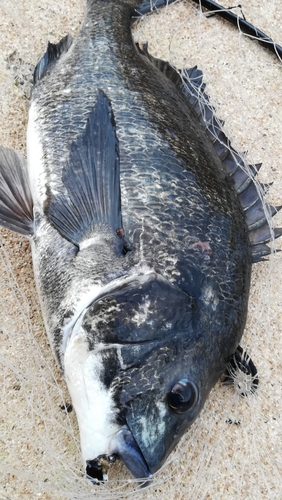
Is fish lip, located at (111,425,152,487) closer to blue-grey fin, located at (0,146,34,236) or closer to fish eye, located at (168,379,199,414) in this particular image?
fish eye, located at (168,379,199,414)

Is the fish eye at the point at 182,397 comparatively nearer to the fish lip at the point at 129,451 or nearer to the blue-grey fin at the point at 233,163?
the fish lip at the point at 129,451

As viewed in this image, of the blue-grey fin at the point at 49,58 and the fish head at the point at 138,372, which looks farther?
the blue-grey fin at the point at 49,58

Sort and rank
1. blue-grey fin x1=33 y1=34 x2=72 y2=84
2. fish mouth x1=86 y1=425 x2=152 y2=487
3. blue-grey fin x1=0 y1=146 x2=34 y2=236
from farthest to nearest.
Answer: blue-grey fin x1=33 y1=34 x2=72 y2=84 → blue-grey fin x1=0 y1=146 x2=34 y2=236 → fish mouth x1=86 y1=425 x2=152 y2=487

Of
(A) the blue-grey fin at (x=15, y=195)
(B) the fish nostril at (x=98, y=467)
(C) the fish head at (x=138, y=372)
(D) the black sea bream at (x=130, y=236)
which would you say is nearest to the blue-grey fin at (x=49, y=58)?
(D) the black sea bream at (x=130, y=236)

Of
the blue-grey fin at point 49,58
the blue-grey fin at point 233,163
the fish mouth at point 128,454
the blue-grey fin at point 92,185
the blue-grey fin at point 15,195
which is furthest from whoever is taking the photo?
the blue-grey fin at point 49,58

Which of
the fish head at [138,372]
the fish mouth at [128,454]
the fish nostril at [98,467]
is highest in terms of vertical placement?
the fish head at [138,372]

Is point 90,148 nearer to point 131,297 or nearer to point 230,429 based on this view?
point 131,297

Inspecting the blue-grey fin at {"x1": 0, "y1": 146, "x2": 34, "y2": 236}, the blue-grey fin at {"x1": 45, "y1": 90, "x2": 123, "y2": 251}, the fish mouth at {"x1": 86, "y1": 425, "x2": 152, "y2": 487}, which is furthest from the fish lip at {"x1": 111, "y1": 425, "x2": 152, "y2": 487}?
the blue-grey fin at {"x1": 0, "y1": 146, "x2": 34, "y2": 236}

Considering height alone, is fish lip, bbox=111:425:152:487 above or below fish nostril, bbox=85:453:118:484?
above
